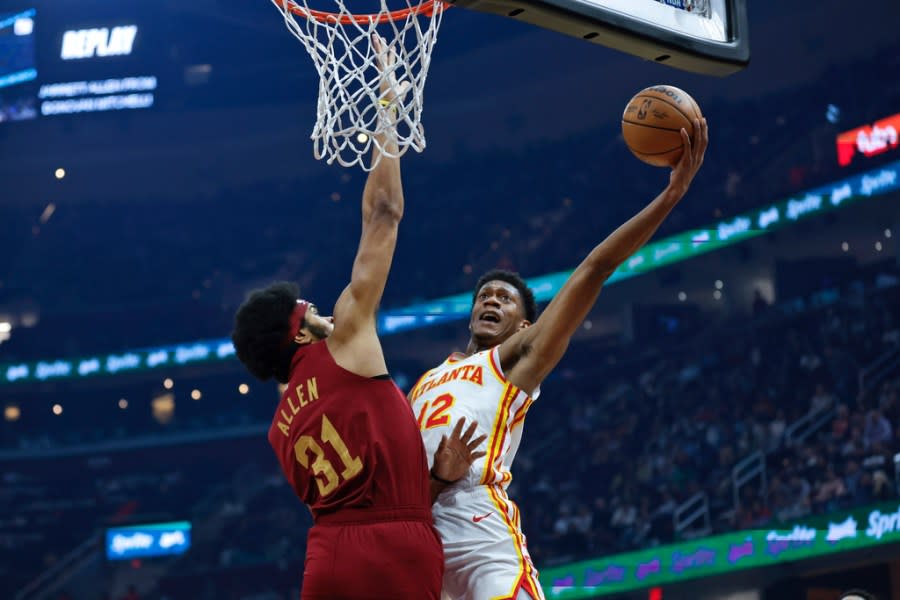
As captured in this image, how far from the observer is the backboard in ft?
9.80

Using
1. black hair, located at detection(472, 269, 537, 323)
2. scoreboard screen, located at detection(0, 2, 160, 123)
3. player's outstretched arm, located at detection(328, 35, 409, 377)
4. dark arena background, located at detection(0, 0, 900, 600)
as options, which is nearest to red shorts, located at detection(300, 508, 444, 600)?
player's outstretched arm, located at detection(328, 35, 409, 377)

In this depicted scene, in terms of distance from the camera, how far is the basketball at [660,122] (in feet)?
11.6

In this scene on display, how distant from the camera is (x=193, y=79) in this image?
61.2 feet

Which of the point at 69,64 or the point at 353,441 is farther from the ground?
the point at 69,64

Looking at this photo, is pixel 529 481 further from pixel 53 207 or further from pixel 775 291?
pixel 53 207

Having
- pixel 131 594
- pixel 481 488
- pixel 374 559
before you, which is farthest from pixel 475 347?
pixel 131 594

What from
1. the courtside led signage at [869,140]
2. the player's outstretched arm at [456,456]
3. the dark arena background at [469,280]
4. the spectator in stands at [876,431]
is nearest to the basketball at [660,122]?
the player's outstretched arm at [456,456]

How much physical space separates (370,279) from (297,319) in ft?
0.98

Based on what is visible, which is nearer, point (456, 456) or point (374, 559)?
point (374, 559)

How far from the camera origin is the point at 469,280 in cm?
1681

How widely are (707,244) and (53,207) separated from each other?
34.2ft

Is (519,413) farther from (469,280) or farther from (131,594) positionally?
(469,280)

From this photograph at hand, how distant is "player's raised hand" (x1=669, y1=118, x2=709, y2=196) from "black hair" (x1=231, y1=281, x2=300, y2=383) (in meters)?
1.21

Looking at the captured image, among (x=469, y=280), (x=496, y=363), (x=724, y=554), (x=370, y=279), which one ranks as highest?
(x=469, y=280)
